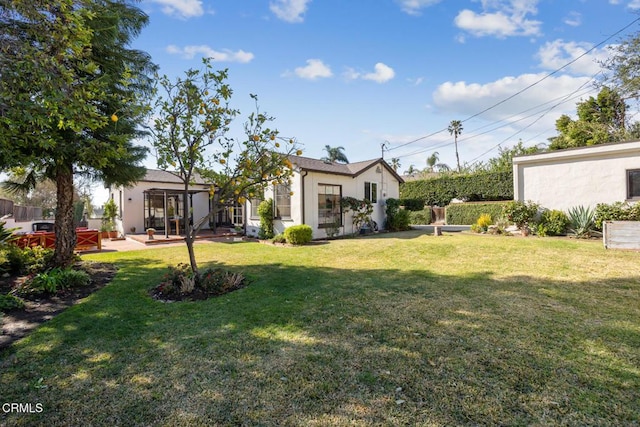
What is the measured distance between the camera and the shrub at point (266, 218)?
1378 centimetres

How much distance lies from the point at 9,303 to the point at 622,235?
47.1ft

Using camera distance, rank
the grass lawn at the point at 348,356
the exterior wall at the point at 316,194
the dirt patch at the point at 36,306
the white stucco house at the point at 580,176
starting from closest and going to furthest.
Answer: the grass lawn at the point at 348,356 < the dirt patch at the point at 36,306 < the white stucco house at the point at 580,176 < the exterior wall at the point at 316,194


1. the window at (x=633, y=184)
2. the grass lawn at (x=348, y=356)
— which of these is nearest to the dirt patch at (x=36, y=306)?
the grass lawn at (x=348, y=356)

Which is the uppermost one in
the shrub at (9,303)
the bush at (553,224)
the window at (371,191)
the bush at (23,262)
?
the window at (371,191)

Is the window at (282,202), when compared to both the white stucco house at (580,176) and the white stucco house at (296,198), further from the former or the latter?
the white stucco house at (580,176)

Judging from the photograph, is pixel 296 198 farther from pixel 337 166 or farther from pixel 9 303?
pixel 9 303

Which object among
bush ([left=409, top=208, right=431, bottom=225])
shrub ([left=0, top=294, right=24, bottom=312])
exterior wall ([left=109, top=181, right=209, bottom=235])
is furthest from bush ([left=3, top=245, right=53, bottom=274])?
bush ([left=409, top=208, right=431, bottom=225])

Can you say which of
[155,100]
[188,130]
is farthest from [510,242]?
[155,100]

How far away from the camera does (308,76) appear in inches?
454

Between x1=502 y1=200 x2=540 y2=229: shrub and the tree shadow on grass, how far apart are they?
8.26m

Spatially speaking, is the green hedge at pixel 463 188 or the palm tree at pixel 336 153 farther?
the palm tree at pixel 336 153

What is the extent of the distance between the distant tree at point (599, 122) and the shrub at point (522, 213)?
42.4 feet

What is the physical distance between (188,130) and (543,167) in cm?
1453

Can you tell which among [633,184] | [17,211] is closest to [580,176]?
[633,184]
